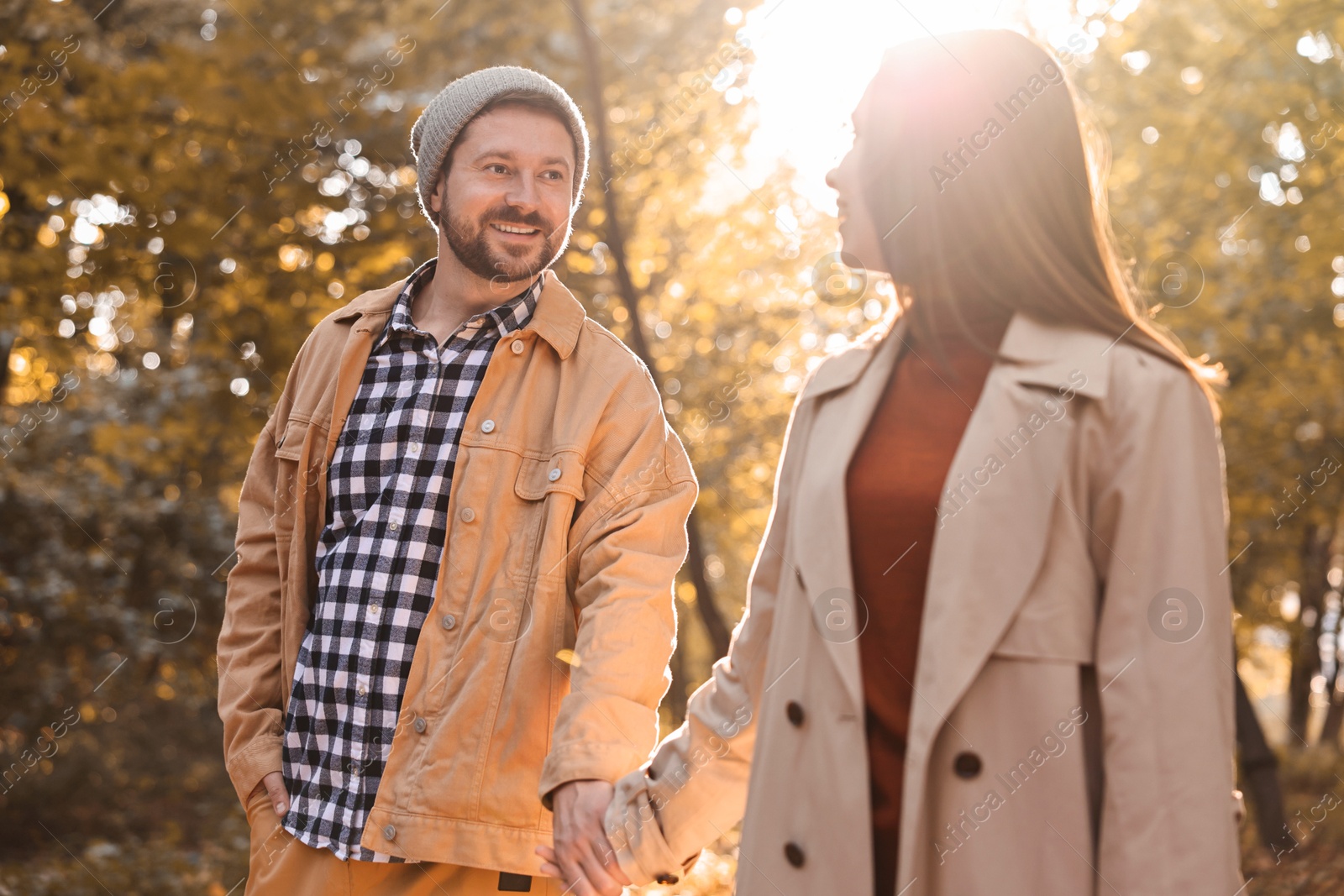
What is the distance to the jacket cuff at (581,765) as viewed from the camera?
2.38 meters

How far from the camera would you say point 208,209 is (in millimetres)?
5988

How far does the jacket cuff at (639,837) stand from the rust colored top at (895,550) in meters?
0.50

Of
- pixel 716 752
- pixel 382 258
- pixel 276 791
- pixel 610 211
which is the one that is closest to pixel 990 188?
pixel 716 752

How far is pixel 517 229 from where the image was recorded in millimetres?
2869

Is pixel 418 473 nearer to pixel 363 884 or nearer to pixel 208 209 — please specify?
pixel 363 884

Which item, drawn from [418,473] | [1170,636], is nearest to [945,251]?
[1170,636]

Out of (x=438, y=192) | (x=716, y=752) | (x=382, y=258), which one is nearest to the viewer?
(x=716, y=752)

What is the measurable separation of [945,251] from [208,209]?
16.1 feet

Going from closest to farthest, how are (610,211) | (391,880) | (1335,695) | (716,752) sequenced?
(716,752) → (391,880) → (610,211) → (1335,695)

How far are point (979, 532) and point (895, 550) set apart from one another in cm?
17

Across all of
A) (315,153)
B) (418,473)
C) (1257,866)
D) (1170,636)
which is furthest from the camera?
(1257,866)

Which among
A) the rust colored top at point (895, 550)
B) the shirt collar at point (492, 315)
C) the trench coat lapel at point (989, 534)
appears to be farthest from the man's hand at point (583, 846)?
the shirt collar at point (492, 315)

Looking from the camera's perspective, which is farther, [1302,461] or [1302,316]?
[1302,461]

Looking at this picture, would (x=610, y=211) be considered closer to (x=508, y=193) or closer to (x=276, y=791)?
(x=508, y=193)
